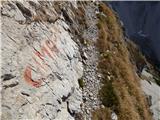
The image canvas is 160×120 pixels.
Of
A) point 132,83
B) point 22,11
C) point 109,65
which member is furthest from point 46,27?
point 132,83

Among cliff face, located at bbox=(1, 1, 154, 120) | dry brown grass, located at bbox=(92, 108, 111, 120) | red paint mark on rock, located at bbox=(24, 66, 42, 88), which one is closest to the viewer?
cliff face, located at bbox=(1, 1, 154, 120)

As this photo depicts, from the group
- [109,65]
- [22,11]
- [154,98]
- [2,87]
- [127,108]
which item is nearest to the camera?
[2,87]

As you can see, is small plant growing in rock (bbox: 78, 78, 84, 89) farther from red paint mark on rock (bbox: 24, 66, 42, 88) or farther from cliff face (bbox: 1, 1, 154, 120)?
red paint mark on rock (bbox: 24, 66, 42, 88)

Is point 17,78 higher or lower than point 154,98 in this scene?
lower

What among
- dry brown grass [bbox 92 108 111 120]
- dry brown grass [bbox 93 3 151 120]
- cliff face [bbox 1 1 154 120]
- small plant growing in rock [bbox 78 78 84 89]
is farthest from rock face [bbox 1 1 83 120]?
dry brown grass [bbox 93 3 151 120]

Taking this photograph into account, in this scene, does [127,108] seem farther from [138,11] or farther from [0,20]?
[138,11]

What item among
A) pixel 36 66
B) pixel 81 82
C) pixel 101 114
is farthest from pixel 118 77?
pixel 36 66

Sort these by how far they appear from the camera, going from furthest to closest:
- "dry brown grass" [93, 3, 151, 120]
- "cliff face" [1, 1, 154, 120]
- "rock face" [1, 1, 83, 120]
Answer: "dry brown grass" [93, 3, 151, 120] → "cliff face" [1, 1, 154, 120] → "rock face" [1, 1, 83, 120]
